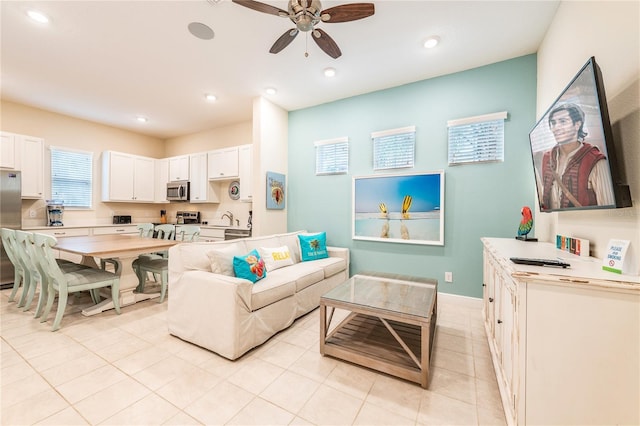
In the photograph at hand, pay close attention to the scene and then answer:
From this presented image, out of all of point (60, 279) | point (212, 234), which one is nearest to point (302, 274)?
point (60, 279)

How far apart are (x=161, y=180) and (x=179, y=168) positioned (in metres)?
0.67

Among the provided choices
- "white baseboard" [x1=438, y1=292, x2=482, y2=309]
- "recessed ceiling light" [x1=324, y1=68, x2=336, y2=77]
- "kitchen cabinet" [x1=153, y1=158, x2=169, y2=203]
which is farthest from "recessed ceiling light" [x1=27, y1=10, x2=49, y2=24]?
"white baseboard" [x1=438, y1=292, x2=482, y2=309]

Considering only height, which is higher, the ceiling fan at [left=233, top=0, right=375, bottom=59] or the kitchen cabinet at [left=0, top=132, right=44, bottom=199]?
the ceiling fan at [left=233, top=0, right=375, bottom=59]

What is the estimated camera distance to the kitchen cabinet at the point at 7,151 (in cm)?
394

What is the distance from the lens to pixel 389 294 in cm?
226

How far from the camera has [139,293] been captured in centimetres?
349

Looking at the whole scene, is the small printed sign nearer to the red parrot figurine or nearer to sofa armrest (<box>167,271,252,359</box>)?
the red parrot figurine

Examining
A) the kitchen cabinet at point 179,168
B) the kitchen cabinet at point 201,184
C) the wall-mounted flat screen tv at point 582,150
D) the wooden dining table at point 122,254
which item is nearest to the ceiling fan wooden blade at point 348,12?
the wall-mounted flat screen tv at point 582,150

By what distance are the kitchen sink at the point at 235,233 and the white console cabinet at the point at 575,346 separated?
13.2 ft

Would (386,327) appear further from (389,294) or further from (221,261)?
(221,261)

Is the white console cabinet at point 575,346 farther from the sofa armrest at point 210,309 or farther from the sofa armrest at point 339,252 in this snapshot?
the sofa armrest at point 339,252

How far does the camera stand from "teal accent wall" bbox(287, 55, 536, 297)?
9.93 feet

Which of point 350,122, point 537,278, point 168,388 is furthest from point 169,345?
point 350,122

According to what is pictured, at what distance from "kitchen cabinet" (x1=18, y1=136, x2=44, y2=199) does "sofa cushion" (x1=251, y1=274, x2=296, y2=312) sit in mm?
4652
